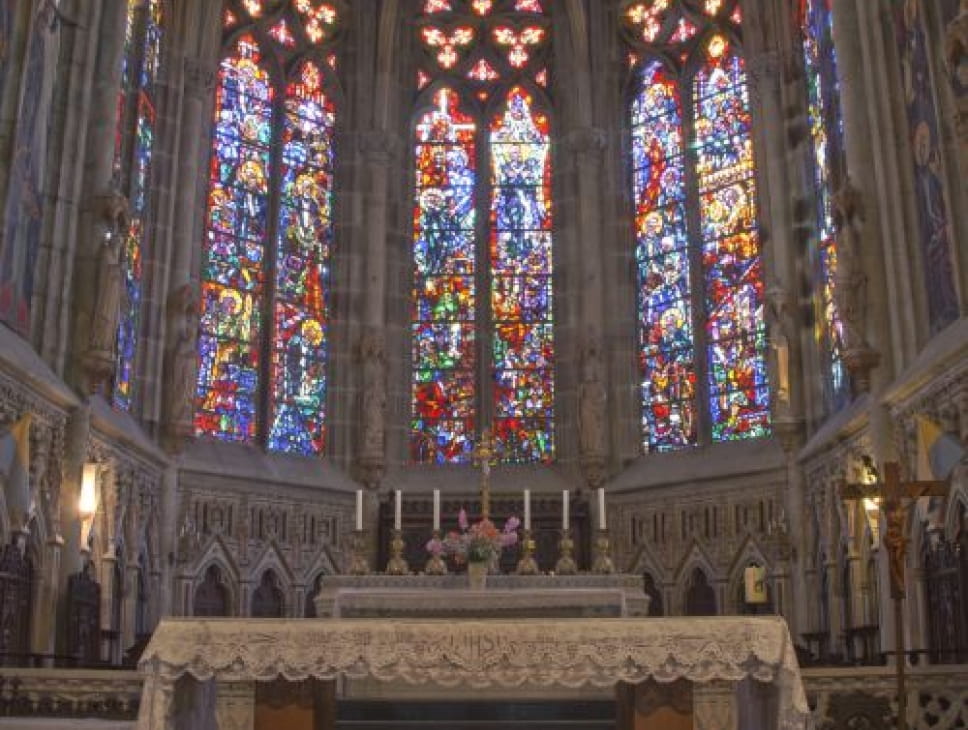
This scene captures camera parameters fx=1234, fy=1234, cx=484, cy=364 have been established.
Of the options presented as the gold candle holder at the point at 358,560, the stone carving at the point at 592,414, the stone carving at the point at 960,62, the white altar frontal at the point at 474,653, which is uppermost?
the stone carving at the point at 960,62

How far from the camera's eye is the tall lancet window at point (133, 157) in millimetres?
19938

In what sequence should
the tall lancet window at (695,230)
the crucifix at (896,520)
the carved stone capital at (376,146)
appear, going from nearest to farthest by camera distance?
1. the crucifix at (896,520)
2. the tall lancet window at (695,230)
3. the carved stone capital at (376,146)

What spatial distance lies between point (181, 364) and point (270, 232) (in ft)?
13.2

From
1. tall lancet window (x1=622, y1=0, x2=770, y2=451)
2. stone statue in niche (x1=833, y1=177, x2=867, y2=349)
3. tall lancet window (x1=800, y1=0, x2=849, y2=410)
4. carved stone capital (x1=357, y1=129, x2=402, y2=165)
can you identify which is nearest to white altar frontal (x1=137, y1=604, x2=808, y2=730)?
stone statue in niche (x1=833, y1=177, x2=867, y2=349)

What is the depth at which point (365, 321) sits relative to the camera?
77.2ft

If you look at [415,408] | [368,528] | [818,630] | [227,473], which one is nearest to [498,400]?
[415,408]

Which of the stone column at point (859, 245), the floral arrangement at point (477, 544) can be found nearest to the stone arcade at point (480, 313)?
the stone column at point (859, 245)

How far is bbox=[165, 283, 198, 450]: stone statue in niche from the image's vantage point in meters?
20.3

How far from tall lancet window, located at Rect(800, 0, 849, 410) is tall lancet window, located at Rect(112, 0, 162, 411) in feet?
36.8

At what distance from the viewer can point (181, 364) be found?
67.4 feet

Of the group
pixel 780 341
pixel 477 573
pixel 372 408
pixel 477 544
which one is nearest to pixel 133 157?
pixel 372 408

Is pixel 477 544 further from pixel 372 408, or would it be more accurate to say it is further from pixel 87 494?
pixel 372 408

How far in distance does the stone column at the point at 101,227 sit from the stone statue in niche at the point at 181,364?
2.68 metres

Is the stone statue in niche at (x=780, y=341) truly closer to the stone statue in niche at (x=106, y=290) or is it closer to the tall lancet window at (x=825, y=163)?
the tall lancet window at (x=825, y=163)
